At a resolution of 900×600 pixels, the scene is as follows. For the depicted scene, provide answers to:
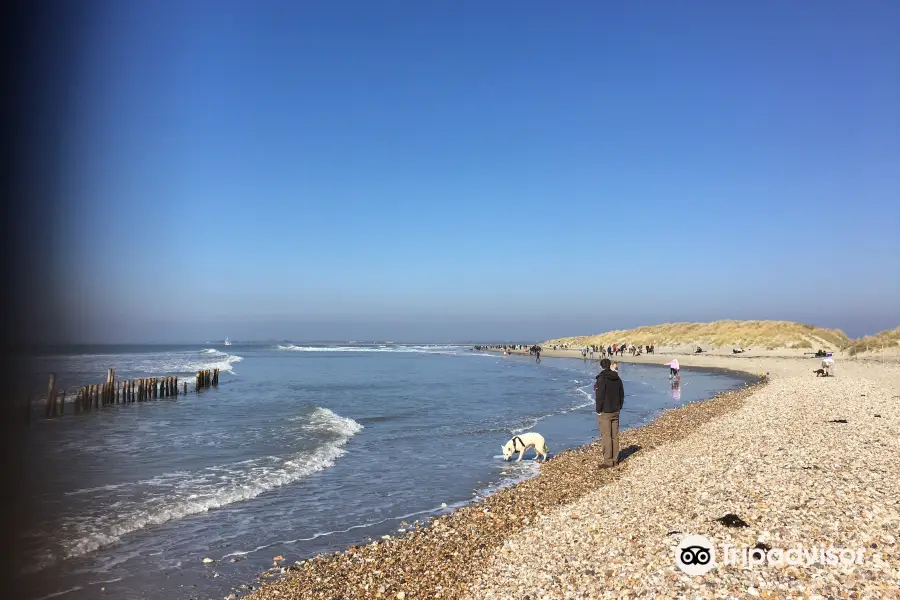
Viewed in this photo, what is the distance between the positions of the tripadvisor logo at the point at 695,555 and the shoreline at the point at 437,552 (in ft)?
7.48

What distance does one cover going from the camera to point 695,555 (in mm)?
5238

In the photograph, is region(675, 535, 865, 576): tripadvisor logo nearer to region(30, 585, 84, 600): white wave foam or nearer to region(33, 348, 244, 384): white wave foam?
region(30, 585, 84, 600): white wave foam

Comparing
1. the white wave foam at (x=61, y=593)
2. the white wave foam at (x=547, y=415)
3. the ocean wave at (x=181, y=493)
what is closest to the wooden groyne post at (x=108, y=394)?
the ocean wave at (x=181, y=493)

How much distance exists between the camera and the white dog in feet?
44.0

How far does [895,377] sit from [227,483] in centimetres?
3103

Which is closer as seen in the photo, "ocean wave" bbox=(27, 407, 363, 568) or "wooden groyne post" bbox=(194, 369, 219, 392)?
"ocean wave" bbox=(27, 407, 363, 568)

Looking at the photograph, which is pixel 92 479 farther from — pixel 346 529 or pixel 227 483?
pixel 346 529

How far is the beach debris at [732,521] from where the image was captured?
5926 millimetres

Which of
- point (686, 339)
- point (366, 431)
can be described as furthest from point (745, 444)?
point (686, 339)

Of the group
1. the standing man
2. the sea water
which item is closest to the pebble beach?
the standing man

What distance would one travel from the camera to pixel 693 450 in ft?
37.0

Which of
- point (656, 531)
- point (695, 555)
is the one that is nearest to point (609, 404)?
point (656, 531)

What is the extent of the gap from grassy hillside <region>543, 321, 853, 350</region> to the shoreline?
59.8 metres

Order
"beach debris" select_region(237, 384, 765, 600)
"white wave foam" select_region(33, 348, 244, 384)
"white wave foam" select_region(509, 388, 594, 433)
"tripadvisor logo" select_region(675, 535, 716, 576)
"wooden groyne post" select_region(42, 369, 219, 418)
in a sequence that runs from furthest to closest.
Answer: "white wave foam" select_region(33, 348, 244, 384), "wooden groyne post" select_region(42, 369, 219, 418), "white wave foam" select_region(509, 388, 594, 433), "beach debris" select_region(237, 384, 765, 600), "tripadvisor logo" select_region(675, 535, 716, 576)
